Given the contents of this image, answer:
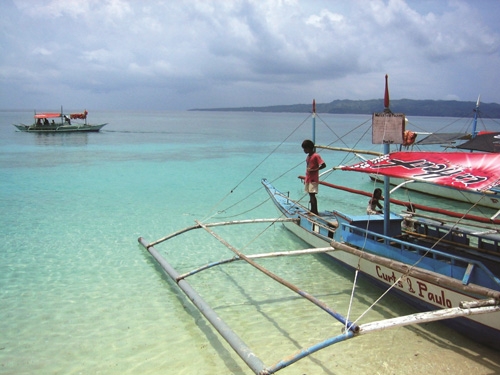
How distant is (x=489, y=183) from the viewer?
5.47 m

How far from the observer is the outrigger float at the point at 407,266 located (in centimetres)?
472

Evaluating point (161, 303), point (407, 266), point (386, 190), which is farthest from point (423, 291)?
point (161, 303)

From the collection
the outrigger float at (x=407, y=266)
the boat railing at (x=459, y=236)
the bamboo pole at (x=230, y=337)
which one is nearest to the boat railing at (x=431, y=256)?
the outrigger float at (x=407, y=266)

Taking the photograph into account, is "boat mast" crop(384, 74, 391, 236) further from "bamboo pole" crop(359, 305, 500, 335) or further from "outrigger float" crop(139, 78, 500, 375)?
"bamboo pole" crop(359, 305, 500, 335)

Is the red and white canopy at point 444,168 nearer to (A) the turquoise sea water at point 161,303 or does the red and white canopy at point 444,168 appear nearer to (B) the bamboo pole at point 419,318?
(B) the bamboo pole at point 419,318

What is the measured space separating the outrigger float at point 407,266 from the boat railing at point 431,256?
0.01 meters

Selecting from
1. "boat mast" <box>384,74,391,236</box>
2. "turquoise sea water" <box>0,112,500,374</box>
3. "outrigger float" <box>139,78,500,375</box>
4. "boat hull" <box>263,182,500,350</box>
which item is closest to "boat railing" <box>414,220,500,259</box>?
"outrigger float" <box>139,78,500,375</box>

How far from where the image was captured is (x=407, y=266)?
570 centimetres

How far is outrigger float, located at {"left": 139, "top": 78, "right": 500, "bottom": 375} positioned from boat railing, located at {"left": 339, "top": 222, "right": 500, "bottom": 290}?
0.01 meters

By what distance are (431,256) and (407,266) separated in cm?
148

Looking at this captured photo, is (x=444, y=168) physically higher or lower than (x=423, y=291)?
higher

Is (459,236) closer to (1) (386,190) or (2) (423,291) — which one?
(1) (386,190)

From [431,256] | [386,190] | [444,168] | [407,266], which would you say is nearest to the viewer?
[407,266]

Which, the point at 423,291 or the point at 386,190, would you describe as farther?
the point at 386,190
